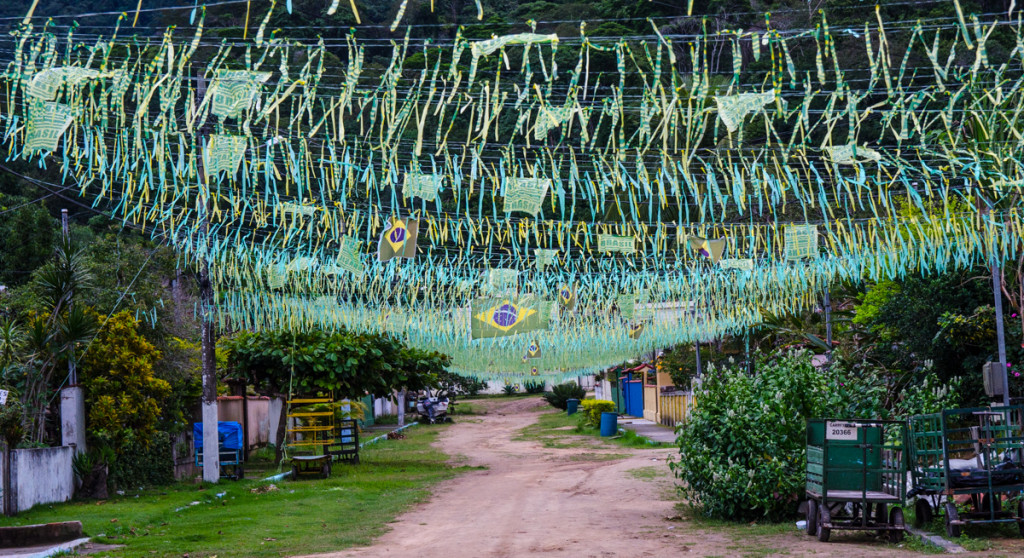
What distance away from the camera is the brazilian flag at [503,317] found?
15.9 m

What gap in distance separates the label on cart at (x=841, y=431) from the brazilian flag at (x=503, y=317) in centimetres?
776

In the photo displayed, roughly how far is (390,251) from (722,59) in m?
42.3

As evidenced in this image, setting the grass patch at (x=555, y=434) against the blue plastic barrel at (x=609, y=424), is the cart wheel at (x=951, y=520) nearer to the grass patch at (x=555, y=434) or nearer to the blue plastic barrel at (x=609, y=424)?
the grass patch at (x=555, y=434)

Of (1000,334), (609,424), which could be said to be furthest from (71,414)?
(609,424)

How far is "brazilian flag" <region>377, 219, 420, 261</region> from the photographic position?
10.3 m

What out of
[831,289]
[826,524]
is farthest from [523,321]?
[831,289]

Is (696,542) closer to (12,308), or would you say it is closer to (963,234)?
(963,234)

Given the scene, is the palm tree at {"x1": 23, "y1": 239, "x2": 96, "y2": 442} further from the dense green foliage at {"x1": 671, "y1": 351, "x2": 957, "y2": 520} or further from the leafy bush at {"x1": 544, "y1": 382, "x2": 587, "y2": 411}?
the leafy bush at {"x1": 544, "y1": 382, "x2": 587, "y2": 411}

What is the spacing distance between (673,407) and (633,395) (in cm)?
1328

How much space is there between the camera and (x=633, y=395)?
46344 millimetres

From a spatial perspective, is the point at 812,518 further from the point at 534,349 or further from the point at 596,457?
the point at 534,349

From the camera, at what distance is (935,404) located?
991 centimetres

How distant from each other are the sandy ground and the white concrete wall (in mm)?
4843

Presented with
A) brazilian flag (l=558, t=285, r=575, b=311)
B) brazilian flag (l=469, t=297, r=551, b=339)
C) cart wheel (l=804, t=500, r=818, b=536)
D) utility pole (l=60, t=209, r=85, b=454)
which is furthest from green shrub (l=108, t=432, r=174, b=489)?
cart wheel (l=804, t=500, r=818, b=536)
